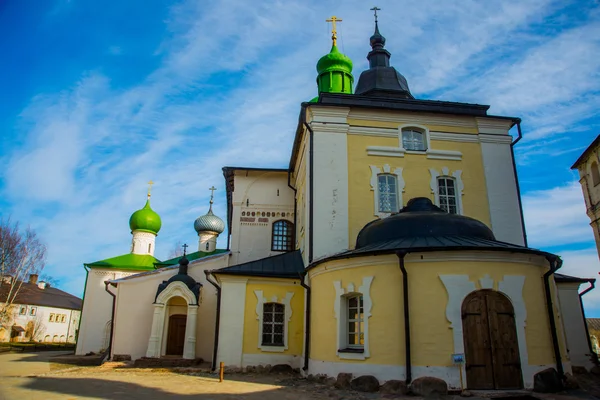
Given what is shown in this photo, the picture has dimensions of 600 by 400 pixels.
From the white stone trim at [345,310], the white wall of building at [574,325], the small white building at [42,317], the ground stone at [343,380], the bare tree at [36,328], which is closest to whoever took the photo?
the ground stone at [343,380]

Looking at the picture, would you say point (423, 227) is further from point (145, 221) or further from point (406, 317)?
point (145, 221)

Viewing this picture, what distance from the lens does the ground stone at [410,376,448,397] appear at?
861cm

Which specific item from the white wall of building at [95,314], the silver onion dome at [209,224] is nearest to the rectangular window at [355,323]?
the white wall of building at [95,314]

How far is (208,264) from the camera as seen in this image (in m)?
19.1

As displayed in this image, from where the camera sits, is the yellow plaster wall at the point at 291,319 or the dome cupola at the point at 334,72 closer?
the yellow plaster wall at the point at 291,319

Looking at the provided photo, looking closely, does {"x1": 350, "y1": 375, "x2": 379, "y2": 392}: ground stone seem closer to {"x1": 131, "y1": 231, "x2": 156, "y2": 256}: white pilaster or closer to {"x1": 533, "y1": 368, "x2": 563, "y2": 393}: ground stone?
{"x1": 533, "y1": 368, "x2": 563, "y2": 393}: ground stone

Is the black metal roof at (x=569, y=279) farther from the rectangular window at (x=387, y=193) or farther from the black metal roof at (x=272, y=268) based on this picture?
the black metal roof at (x=272, y=268)

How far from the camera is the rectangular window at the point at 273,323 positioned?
13609 millimetres

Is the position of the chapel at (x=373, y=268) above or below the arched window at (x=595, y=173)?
below

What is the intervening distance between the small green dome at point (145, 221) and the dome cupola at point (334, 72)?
46.5 feet

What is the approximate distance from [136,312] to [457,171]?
44.7 feet

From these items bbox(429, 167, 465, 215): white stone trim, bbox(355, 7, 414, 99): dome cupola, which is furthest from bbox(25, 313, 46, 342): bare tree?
bbox(429, 167, 465, 215): white stone trim

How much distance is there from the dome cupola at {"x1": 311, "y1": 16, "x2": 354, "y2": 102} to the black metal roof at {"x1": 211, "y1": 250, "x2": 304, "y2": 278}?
403 inches

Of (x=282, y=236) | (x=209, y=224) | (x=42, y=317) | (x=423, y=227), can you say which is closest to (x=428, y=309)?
(x=423, y=227)
